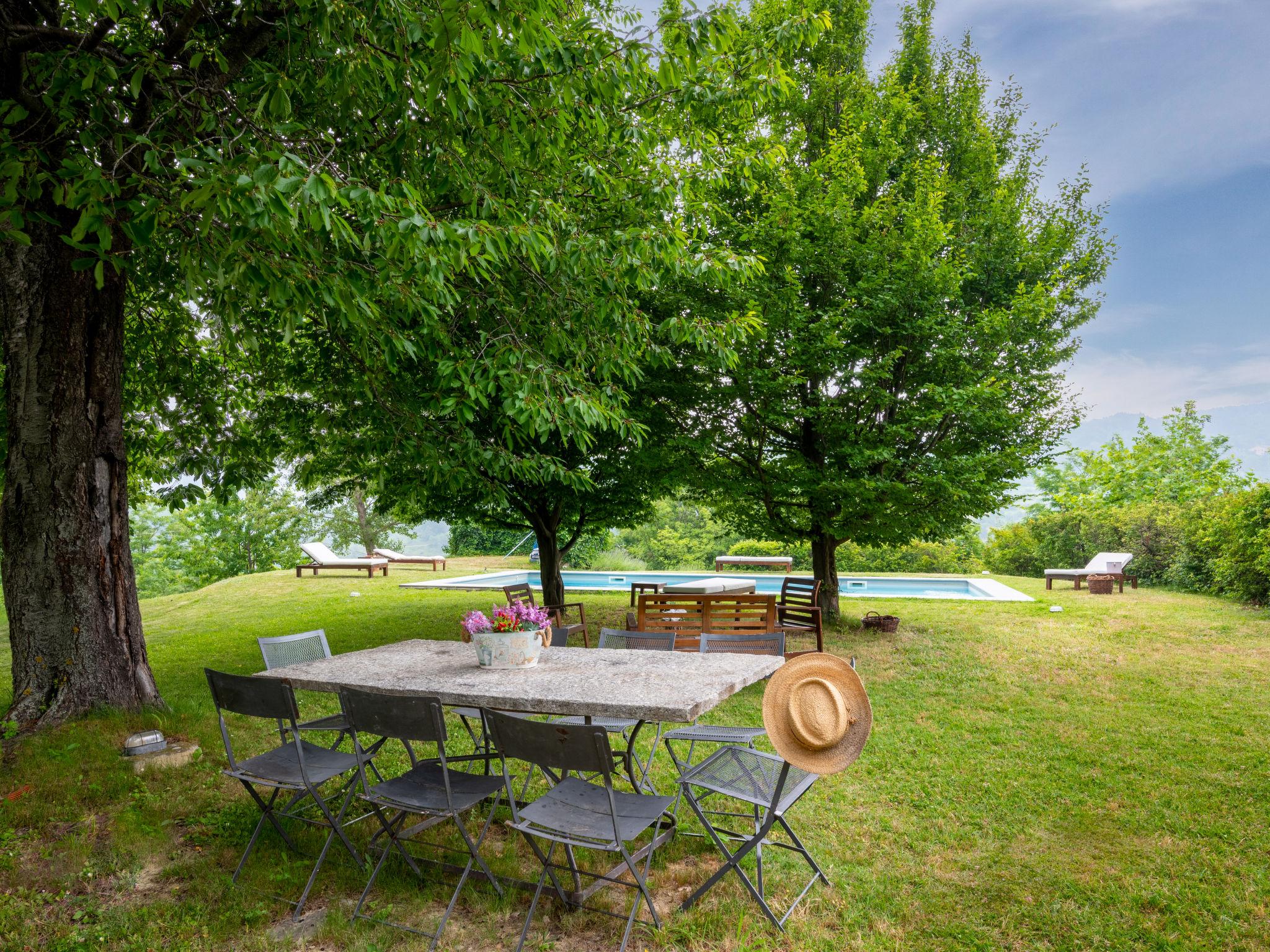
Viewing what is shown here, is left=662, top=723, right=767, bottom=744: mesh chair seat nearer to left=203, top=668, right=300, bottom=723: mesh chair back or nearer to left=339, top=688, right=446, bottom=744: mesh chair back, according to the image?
left=339, top=688, right=446, bottom=744: mesh chair back

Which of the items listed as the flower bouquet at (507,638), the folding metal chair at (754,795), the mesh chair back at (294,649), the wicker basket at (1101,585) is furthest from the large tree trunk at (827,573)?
the mesh chair back at (294,649)

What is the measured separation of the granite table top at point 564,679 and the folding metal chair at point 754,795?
47 cm

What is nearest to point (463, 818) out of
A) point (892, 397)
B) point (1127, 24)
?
point (892, 397)

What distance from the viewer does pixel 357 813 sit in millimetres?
4590

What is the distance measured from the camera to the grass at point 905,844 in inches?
128

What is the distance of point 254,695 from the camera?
3725 mm

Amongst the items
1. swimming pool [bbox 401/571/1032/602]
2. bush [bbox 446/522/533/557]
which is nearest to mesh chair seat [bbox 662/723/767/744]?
swimming pool [bbox 401/571/1032/602]

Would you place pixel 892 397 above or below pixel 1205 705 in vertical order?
above

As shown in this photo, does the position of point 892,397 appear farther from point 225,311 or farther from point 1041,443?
point 225,311

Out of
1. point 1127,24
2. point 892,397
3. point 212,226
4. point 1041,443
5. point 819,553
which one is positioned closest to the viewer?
point 212,226

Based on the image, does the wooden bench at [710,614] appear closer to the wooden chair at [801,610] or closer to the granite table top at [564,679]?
the wooden chair at [801,610]

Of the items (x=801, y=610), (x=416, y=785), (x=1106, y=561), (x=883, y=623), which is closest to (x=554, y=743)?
(x=416, y=785)

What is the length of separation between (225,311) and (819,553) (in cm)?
963

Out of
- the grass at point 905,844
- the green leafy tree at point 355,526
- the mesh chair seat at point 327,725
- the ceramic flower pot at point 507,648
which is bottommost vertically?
the grass at point 905,844
